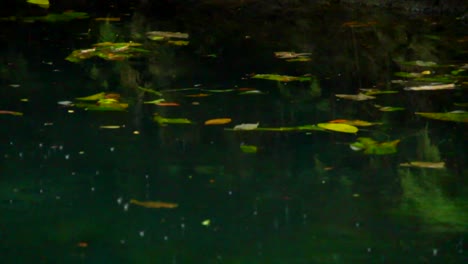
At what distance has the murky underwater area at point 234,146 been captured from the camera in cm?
324

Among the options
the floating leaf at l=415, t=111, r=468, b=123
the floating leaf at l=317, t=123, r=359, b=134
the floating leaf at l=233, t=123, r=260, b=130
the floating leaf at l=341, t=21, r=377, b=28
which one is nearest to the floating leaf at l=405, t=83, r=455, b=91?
the floating leaf at l=415, t=111, r=468, b=123

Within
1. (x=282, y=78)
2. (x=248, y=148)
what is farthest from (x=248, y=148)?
(x=282, y=78)

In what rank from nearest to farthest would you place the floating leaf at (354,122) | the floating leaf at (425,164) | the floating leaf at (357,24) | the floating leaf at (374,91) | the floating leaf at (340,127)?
the floating leaf at (425,164) → the floating leaf at (340,127) → the floating leaf at (354,122) → the floating leaf at (374,91) → the floating leaf at (357,24)

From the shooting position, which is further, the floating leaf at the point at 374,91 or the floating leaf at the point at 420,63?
the floating leaf at the point at 420,63

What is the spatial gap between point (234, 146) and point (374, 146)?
64 cm

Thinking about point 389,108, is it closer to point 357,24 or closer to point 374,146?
point 374,146

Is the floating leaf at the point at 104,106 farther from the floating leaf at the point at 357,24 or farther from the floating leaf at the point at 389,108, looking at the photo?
the floating leaf at the point at 357,24

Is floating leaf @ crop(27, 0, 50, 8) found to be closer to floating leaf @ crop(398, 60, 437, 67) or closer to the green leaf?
floating leaf @ crop(398, 60, 437, 67)

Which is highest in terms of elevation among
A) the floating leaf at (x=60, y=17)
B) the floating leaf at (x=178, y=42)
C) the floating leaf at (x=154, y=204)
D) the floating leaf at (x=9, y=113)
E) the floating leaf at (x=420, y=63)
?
the floating leaf at (x=420, y=63)

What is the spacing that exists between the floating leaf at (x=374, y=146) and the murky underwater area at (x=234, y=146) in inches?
0.4

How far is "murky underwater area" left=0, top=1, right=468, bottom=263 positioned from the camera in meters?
3.24

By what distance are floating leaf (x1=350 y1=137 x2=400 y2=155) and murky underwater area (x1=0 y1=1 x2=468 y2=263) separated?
0.4 inches

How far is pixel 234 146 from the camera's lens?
4.36 m

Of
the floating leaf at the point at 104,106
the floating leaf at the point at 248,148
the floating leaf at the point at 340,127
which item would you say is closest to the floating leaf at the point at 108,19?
the floating leaf at the point at 104,106
